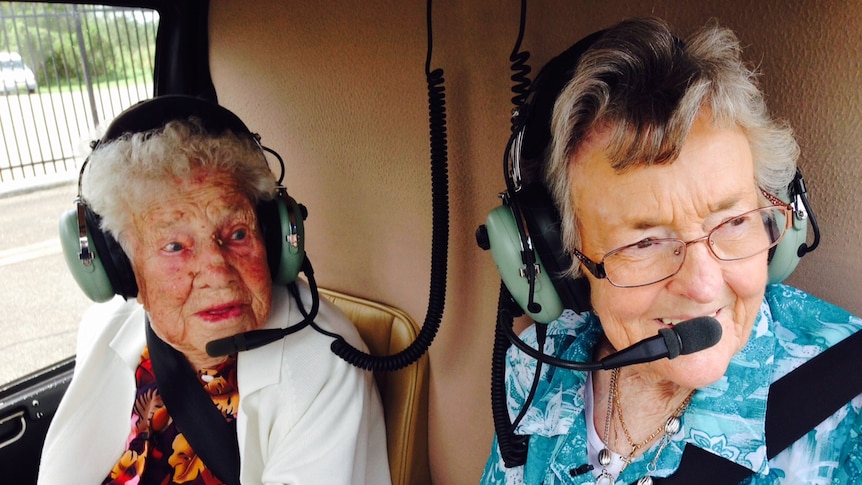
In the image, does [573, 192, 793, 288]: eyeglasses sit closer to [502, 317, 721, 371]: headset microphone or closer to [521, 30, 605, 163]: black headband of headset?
[502, 317, 721, 371]: headset microphone

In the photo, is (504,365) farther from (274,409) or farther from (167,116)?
(167,116)

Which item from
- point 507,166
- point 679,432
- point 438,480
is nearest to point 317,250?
point 438,480

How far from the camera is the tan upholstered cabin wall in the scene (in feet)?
3.17

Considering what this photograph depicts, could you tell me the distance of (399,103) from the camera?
1.58m

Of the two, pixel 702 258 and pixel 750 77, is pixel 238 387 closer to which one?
Answer: pixel 702 258

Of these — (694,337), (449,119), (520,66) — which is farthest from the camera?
(449,119)

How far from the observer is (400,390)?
66.7 inches

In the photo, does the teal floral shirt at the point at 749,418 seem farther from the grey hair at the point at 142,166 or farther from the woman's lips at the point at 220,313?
the grey hair at the point at 142,166

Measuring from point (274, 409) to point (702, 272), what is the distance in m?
1.04

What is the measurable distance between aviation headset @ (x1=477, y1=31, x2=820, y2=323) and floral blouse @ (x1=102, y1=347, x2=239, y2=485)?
3.00 feet

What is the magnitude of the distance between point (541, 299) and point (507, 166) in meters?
0.24

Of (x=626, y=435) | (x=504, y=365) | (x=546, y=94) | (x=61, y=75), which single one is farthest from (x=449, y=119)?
(x=61, y=75)

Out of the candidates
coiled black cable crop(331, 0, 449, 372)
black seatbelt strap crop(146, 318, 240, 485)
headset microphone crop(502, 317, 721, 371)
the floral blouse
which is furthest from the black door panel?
headset microphone crop(502, 317, 721, 371)

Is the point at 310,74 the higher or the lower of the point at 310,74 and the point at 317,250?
the higher
